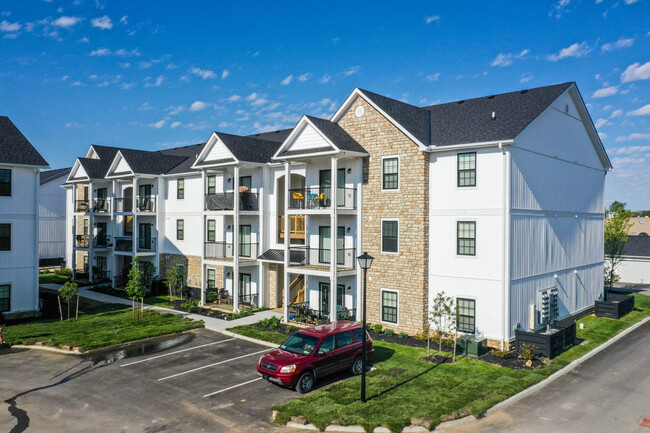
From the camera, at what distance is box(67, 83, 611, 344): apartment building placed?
67.8ft

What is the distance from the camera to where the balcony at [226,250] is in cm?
2916

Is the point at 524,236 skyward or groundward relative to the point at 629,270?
skyward

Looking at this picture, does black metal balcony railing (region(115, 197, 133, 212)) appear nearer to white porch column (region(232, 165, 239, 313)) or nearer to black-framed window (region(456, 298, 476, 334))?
white porch column (region(232, 165, 239, 313))

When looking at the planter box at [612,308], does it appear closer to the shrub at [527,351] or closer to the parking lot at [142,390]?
the shrub at [527,351]

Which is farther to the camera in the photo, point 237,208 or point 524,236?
point 237,208

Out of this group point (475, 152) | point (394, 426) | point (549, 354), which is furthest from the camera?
point (475, 152)

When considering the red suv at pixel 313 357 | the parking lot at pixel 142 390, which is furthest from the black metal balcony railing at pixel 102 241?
the red suv at pixel 313 357

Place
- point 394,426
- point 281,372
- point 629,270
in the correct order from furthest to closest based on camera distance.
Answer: point 629,270, point 281,372, point 394,426

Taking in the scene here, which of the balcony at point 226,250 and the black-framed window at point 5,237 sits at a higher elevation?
the black-framed window at point 5,237

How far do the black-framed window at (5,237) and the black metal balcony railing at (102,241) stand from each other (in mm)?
11602

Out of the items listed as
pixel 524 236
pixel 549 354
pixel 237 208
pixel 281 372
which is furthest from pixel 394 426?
pixel 237 208

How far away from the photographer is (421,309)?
21.6 meters

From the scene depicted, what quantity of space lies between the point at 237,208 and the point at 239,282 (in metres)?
5.20

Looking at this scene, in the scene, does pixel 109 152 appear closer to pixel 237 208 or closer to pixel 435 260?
pixel 237 208
